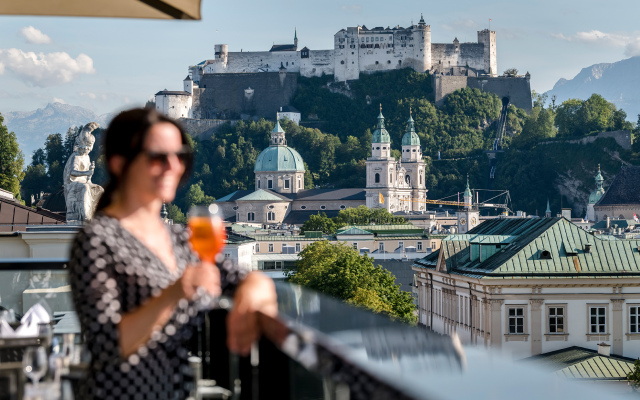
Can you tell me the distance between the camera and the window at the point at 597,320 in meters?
28.4

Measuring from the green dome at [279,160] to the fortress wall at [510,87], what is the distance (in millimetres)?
18390

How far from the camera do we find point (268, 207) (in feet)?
343

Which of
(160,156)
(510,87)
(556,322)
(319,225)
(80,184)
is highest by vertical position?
(510,87)

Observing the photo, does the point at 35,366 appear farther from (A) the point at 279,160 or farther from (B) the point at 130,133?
(A) the point at 279,160

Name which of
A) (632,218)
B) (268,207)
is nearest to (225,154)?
(268,207)

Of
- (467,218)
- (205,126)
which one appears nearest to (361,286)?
(467,218)

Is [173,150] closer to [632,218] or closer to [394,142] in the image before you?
[632,218]

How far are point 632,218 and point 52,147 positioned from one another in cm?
5102

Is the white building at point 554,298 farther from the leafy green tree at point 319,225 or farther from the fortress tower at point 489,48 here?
the fortress tower at point 489,48

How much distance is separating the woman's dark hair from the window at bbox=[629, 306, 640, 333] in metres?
27.4

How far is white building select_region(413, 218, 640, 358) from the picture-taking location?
1121 inches

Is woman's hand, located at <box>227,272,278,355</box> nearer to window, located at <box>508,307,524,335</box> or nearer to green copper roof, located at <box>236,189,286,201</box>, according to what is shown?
window, located at <box>508,307,524,335</box>

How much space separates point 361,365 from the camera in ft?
7.22

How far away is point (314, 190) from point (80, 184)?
94711 mm
